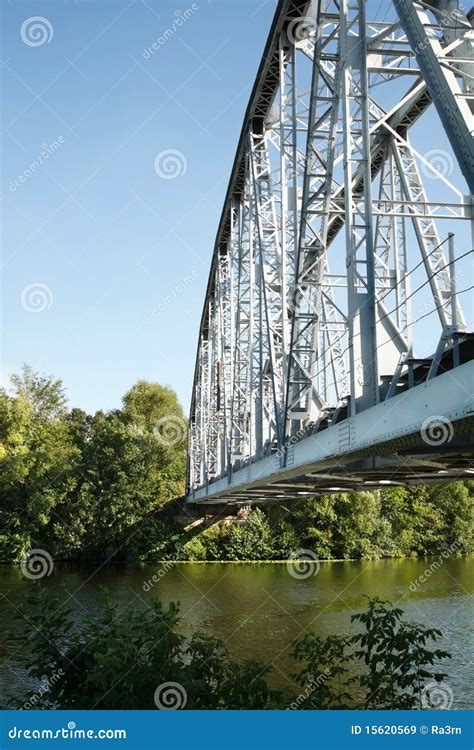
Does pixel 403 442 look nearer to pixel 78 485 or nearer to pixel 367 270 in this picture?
pixel 367 270

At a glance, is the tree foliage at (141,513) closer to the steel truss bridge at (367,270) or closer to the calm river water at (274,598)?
the calm river water at (274,598)

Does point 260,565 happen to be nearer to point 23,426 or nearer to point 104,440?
point 104,440

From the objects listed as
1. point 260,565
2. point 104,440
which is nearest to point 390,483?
point 260,565

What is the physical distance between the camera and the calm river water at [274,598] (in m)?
17.6

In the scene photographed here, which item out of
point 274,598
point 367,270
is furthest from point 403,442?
point 274,598

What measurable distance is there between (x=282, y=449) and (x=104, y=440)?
3342cm

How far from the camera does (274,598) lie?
2803cm

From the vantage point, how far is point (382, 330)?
9.87m

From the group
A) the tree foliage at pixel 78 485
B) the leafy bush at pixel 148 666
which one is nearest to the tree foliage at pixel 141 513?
the tree foliage at pixel 78 485

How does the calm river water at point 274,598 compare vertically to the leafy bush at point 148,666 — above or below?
below

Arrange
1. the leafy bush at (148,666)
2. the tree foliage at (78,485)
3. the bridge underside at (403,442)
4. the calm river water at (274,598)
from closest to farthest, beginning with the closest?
the bridge underside at (403,442) → the leafy bush at (148,666) → the calm river water at (274,598) → the tree foliage at (78,485)

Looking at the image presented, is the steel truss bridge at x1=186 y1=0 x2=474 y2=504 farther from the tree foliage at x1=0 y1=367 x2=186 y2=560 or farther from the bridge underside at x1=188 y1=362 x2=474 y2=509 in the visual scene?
the tree foliage at x1=0 y1=367 x2=186 y2=560

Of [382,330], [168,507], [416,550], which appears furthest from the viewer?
[416,550]

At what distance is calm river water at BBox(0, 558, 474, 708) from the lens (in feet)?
57.9
